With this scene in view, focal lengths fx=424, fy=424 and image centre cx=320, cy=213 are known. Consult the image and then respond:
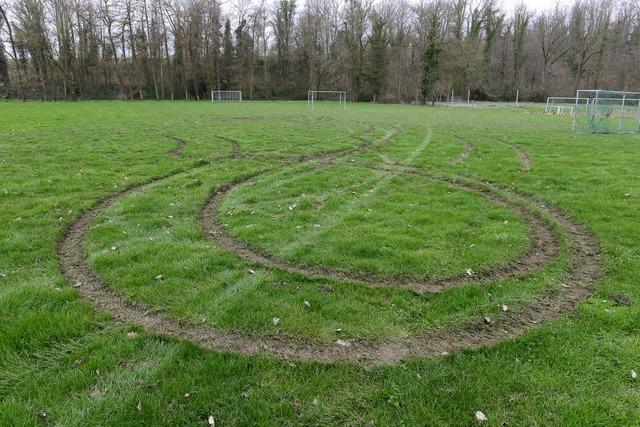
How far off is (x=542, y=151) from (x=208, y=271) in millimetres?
13716

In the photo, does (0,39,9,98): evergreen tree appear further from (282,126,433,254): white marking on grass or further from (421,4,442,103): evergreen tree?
(282,126,433,254): white marking on grass

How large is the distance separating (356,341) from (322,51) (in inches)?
2696

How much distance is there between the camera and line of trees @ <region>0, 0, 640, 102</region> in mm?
55688

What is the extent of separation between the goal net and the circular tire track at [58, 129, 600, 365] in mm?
20841

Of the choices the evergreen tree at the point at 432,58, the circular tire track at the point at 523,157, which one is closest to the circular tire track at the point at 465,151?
the circular tire track at the point at 523,157

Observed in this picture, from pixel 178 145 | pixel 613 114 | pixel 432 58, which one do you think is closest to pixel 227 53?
pixel 432 58

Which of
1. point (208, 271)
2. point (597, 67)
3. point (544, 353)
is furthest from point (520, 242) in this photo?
point (597, 67)

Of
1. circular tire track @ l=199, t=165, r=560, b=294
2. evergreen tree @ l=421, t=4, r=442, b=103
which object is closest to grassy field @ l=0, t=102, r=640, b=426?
circular tire track @ l=199, t=165, r=560, b=294

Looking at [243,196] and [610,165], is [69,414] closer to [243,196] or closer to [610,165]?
[243,196]

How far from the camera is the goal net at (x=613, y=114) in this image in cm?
2219

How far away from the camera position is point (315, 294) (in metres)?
4.86

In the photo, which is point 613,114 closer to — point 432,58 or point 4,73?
point 432,58

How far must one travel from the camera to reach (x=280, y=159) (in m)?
13.2

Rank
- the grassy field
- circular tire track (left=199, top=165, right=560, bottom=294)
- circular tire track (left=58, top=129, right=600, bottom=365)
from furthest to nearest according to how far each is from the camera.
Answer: circular tire track (left=199, top=165, right=560, bottom=294) < circular tire track (left=58, top=129, right=600, bottom=365) < the grassy field
